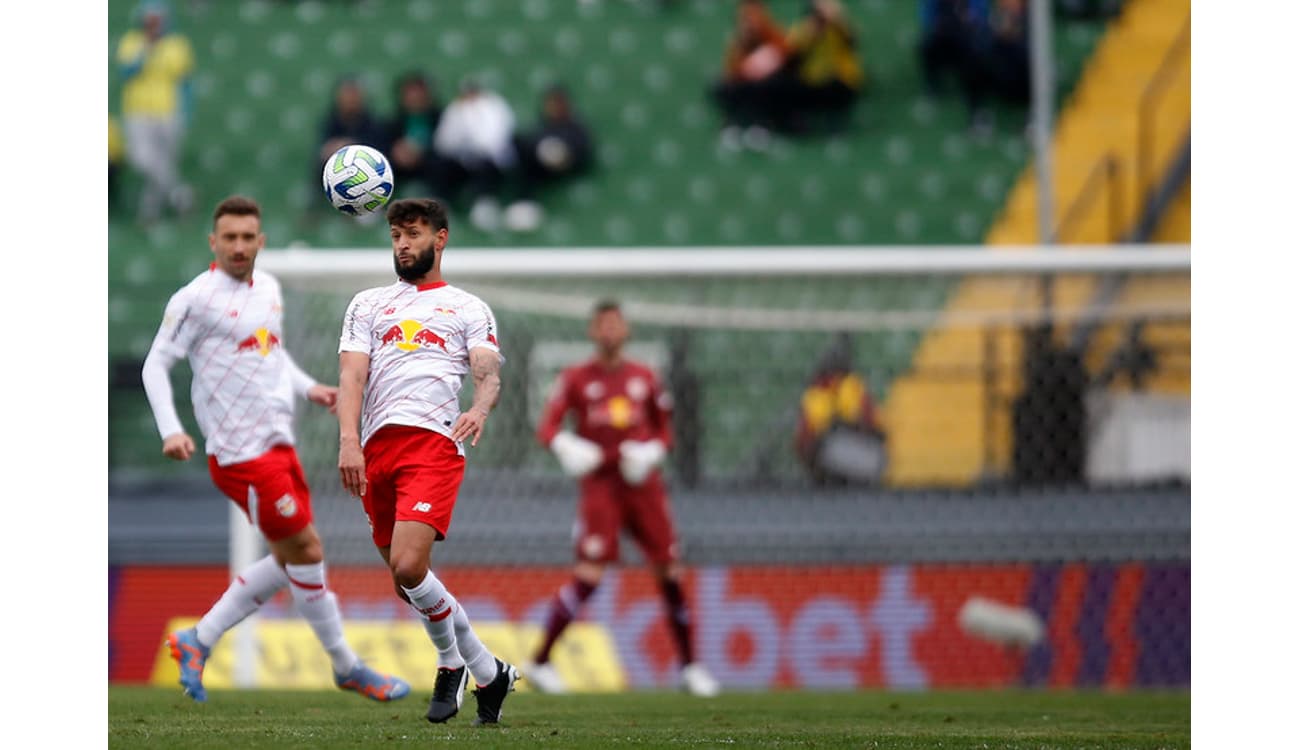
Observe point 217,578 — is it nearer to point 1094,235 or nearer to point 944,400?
point 944,400

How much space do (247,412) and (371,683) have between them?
4.46 feet

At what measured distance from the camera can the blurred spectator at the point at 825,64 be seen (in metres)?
18.2

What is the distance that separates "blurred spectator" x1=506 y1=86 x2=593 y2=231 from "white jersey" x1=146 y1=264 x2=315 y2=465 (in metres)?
9.57

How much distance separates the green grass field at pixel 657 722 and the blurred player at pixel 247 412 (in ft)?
1.20

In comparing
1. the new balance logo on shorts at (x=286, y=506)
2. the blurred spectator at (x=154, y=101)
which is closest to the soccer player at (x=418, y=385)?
the new balance logo on shorts at (x=286, y=506)

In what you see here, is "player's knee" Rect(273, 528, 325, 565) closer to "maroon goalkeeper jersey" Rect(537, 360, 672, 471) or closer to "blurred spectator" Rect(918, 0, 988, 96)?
"maroon goalkeeper jersey" Rect(537, 360, 672, 471)

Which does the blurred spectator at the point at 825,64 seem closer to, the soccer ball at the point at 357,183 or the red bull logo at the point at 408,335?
the soccer ball at the point at 357,183

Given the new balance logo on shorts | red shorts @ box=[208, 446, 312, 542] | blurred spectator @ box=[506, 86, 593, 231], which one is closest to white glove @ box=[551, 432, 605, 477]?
red shorts @ box=[208, 446, 312, 542]

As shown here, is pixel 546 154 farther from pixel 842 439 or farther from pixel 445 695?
pixel 445 695

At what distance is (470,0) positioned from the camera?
2066 cm

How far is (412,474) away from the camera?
23.7 feet

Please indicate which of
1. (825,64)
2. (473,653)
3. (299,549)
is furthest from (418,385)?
(825,64)

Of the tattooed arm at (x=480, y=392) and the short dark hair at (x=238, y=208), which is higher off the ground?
the short dark hair at (x=238, y=208)

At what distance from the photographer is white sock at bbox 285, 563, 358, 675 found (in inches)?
344
